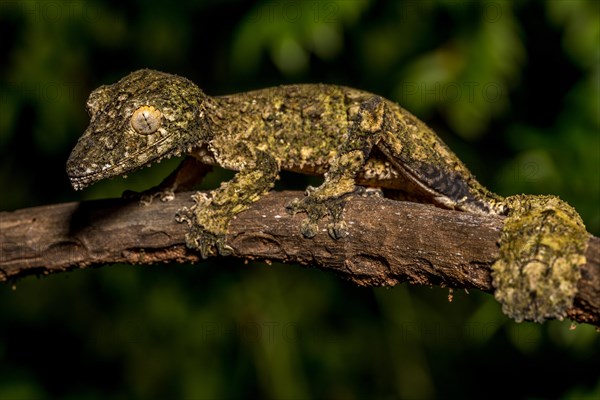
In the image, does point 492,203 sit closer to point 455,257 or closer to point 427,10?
point 455,257

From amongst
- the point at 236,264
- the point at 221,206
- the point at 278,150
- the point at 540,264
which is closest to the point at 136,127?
the point at 221,206

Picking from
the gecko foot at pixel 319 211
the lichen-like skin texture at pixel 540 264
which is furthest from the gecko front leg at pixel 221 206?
the lichen-like skin texture at pixel 540 264

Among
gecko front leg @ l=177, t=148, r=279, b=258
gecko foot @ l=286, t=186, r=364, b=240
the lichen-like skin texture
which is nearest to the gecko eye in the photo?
gecko front leg @ l=177, t=148, r=279, b=258

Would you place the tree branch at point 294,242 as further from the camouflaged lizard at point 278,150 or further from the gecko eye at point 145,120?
the gecko eye at point 145,120

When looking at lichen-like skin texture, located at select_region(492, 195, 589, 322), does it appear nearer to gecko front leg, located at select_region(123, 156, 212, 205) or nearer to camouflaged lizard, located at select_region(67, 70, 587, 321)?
camouflaged lizard, located at select_region(67, 70, 587, 321)

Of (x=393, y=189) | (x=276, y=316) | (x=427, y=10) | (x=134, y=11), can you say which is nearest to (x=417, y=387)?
(x=276, y=316)

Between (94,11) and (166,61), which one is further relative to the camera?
(166,61)

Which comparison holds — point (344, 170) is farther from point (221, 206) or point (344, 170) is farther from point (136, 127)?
point (136, 127)
